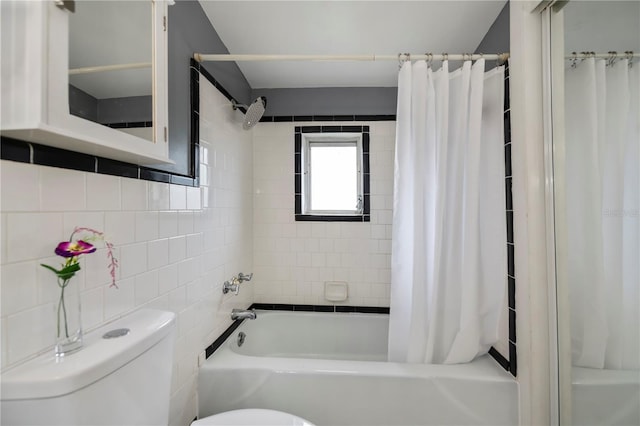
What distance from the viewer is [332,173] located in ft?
7.89

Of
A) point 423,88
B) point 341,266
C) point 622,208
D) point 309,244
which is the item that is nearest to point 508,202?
point 622,208

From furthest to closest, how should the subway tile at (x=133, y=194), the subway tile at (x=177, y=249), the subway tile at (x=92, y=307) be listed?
the subway tile at (x=177, y=249)
the subway tile at (x=133, y=194)
the subway tile at (x=92, y=307)

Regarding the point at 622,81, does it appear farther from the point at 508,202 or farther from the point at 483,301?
the point at 483,301

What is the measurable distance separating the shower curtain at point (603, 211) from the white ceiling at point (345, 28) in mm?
730

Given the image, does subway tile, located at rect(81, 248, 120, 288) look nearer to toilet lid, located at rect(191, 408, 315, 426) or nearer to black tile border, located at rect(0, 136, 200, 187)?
black tile border, located at rect(0, 136, 200, 187)

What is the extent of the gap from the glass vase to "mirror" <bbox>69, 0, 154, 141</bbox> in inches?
17.2

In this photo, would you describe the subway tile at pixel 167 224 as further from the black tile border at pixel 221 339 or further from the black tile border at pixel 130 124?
the black tile border at pixel 221 339

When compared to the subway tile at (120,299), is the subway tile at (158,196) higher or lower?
higher

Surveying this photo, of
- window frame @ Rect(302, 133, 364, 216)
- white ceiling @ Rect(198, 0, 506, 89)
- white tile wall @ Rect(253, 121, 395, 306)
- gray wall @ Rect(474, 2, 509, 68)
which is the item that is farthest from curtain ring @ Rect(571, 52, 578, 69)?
window frame @ Rect(302, 133, 364, 216)

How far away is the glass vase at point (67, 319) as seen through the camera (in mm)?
646

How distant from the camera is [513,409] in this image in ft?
4.12

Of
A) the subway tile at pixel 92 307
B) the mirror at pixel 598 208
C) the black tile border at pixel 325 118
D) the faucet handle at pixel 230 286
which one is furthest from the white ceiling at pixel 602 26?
the faucet handle at pixel 230 286

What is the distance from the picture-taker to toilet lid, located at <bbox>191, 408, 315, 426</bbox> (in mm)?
1021

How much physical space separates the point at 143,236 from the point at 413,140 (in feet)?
4.27
